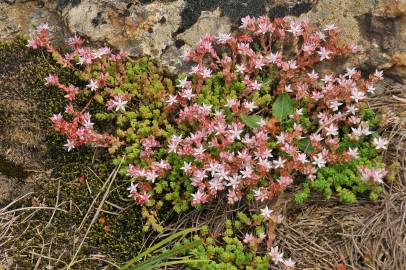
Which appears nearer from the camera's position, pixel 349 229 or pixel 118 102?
pixel 349 229

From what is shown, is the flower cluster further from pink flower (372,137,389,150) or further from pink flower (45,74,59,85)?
pink flower (45,74,59,85)

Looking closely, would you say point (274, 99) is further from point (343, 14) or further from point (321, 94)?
point (343, 14)

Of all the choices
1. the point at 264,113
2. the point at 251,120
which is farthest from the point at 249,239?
the point at 264,113

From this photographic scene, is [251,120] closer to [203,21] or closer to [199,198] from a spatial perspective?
[199,198]

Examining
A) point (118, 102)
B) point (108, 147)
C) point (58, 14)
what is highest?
point (58, 14)

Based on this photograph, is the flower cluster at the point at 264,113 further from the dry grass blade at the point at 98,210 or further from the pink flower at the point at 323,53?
the dry grass blade at the point at 98,210

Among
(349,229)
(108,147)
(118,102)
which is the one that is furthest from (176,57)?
(349,229)
